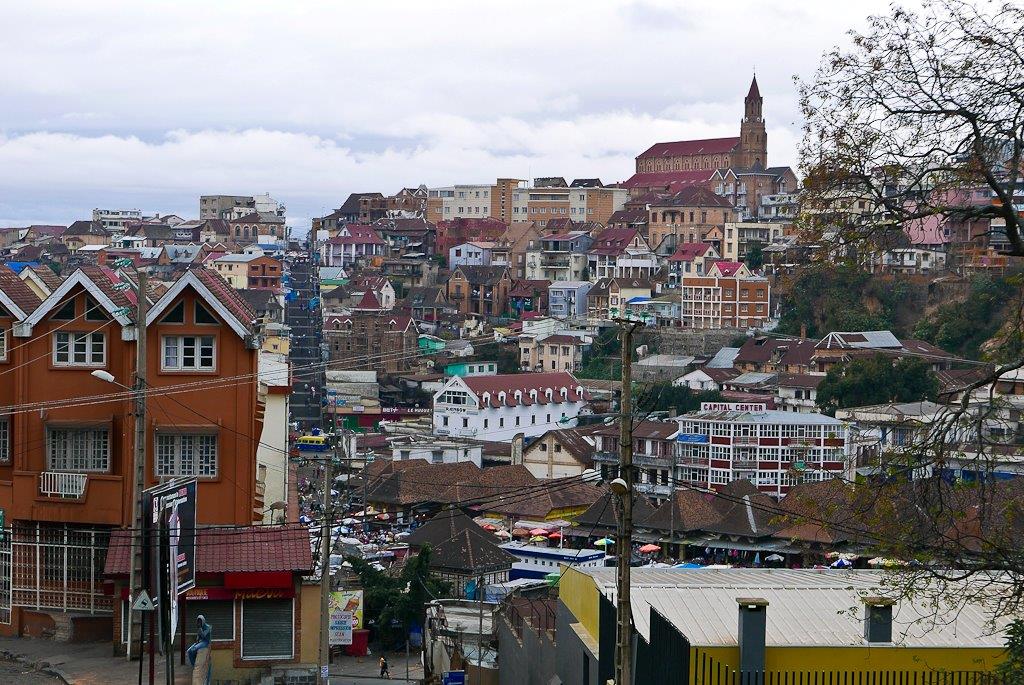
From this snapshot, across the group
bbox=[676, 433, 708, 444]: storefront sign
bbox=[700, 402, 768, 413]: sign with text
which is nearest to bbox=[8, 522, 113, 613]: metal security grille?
bbox=[676, 433, 708, 444]: storefront sign

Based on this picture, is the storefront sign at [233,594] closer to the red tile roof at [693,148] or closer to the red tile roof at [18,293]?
the red tile roof at [18,293]

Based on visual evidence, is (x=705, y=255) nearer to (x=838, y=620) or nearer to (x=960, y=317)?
(x=960, y=317)

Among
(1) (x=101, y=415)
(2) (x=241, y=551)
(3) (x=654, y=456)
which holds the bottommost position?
(3) (x=654, y=456)

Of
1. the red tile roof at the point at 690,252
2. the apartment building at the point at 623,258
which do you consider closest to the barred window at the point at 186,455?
the red tile roof at the point at 690,252

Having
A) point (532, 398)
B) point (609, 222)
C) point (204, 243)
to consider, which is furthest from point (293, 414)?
point (204, 243)

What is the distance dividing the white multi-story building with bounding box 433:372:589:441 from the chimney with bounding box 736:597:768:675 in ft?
193

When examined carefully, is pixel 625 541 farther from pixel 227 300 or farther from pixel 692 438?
pixel 692 438

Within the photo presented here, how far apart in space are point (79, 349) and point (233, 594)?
3493mm

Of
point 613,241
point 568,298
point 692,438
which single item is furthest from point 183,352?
point 613,241

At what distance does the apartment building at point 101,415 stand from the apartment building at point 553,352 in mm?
68541

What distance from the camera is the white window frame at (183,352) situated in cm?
1827

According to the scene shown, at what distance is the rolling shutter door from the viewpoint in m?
16.5

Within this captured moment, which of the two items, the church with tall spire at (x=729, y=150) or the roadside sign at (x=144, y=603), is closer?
the roadside sign at (x=144, y=603)

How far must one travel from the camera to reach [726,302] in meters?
90.2
